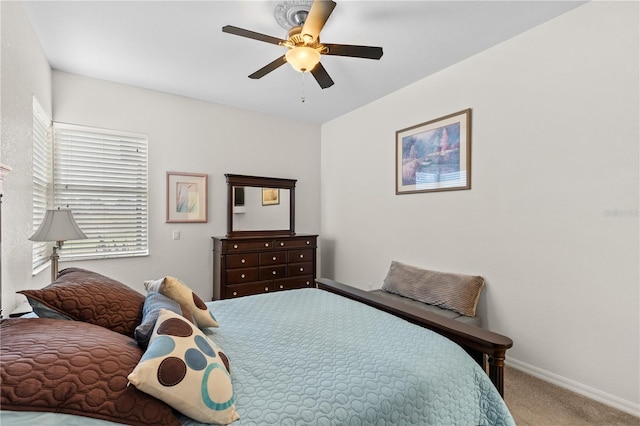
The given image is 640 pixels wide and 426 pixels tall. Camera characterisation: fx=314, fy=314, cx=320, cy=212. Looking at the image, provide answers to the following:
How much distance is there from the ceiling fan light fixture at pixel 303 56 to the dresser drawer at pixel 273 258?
2.49 meters

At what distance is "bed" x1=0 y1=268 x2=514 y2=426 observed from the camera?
31.8 inches

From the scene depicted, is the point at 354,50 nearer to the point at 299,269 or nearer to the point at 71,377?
the point at 71,377

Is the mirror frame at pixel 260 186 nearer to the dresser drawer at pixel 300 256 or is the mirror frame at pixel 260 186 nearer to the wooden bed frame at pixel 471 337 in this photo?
the dresser drawer at pixel 300 256

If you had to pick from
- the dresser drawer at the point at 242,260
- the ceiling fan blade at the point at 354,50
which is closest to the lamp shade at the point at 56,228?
the dresser drawer at the point at 242,260

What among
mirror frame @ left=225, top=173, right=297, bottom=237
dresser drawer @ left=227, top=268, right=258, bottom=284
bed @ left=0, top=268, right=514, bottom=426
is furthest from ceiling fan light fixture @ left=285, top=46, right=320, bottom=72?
dresser drawer @ left=227, top=268, right=258, bottom=284

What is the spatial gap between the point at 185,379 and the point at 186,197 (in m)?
3.27

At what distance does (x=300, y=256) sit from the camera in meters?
4.27

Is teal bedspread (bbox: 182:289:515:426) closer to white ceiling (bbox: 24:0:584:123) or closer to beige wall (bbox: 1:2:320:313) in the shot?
beige wall (bbox: 1:2:320:313)

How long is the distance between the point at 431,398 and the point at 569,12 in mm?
2806

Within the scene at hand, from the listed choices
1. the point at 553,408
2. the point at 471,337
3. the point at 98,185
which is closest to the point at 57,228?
the point at 98,185

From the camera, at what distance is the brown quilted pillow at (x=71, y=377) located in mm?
763

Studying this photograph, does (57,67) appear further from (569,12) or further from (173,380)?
(569,12)

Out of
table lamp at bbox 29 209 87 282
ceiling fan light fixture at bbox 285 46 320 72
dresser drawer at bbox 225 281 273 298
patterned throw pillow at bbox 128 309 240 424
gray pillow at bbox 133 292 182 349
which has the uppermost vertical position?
ceiling fan light fixture at bbox 285 46 320 72

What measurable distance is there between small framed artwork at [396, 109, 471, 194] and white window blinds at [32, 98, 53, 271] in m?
3.43
